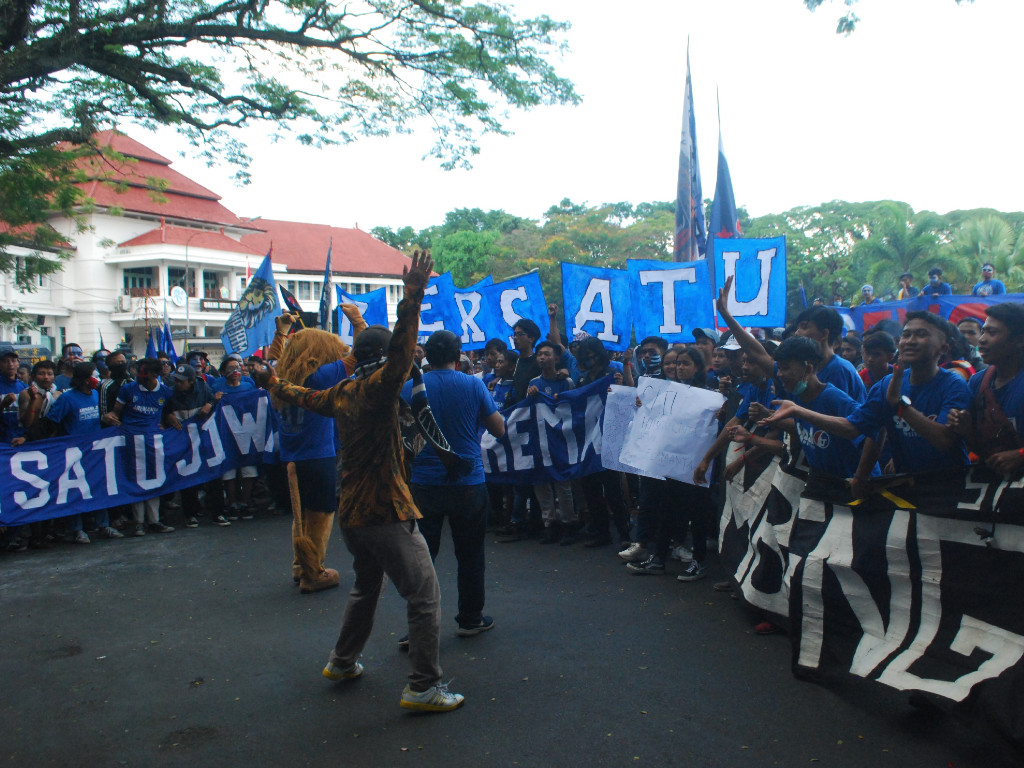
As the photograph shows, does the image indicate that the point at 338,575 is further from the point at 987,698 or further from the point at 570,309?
the point at 987,698

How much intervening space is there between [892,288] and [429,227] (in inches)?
1680

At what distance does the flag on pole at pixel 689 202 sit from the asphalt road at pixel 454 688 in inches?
195

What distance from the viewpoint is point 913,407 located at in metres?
3.71

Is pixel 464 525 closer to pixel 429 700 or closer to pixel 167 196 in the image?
pixel 429 700

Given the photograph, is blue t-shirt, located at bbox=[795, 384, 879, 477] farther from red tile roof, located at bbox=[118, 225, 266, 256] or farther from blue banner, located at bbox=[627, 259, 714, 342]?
red tile roof, located at bbox=[118, 225, 266, 256]

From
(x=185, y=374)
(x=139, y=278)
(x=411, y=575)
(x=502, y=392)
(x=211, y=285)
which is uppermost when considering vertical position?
(x=139, y=278)

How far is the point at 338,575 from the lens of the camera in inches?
231

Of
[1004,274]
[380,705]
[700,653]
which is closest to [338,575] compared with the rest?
[380,705]

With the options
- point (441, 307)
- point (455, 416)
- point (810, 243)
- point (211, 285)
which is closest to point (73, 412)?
point (441, 307)

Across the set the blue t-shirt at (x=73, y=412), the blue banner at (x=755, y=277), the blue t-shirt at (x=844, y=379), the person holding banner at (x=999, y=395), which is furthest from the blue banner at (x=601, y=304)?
the blue t-shirt at (x=73, y=412)

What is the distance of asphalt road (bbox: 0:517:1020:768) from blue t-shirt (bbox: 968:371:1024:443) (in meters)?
1.34

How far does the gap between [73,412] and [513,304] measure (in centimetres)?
474

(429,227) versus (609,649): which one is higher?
(429,227)

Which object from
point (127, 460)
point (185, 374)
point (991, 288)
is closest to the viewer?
point (127, 460)
